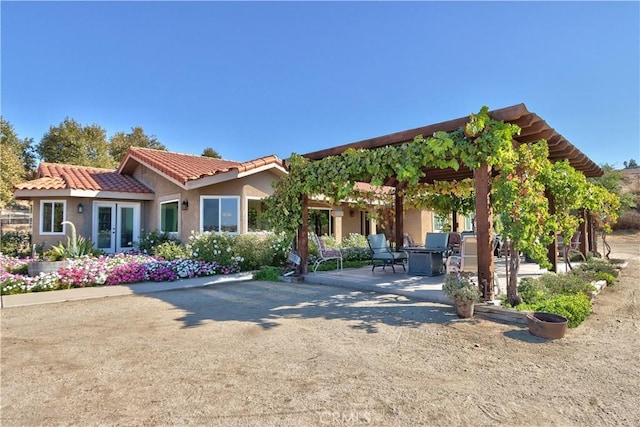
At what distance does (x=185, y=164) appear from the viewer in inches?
603

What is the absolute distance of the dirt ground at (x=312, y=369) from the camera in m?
2.79

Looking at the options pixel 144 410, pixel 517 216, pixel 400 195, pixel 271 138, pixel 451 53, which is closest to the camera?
pixel 144 410

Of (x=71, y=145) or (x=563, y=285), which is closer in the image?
(x=563, y=285)

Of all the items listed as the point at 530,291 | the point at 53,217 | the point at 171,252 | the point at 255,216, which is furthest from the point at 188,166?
the point at 530,291

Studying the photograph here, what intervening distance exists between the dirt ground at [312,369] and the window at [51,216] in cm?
865

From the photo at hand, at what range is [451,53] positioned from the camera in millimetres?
10688

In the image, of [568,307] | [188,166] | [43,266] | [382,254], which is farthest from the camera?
[188,166]

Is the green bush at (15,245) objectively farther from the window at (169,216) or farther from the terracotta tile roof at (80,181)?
the window at (169,216)

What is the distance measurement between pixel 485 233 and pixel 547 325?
184 cm

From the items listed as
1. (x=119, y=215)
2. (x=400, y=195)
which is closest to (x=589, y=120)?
(x=400, y=195)

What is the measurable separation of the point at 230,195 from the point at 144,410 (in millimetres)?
10635

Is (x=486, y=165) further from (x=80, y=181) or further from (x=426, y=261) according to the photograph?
(x=80, y=181)

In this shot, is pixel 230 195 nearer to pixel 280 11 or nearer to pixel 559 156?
pixel 280 11

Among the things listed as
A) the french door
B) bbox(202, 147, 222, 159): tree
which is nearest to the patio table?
the french door
